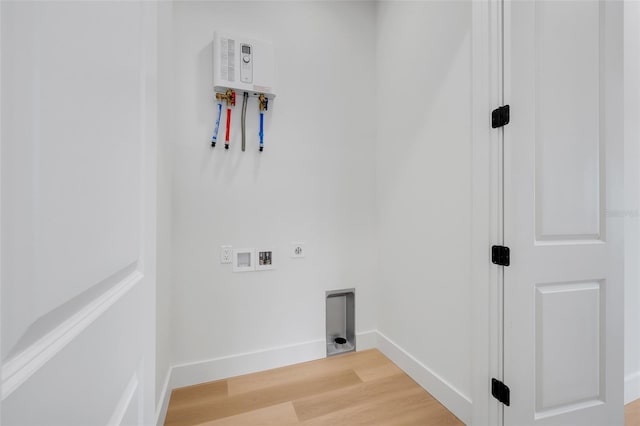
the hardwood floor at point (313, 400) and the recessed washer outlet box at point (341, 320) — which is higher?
the recessed washer outlet box at point (341, 320)

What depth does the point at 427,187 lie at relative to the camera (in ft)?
5.26

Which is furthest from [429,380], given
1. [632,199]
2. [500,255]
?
[632,199]

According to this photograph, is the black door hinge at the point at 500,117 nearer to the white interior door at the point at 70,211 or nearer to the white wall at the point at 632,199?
the white wall at the point at 632,199

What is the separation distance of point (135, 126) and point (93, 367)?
0.41m

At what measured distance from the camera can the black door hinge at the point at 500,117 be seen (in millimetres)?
1136

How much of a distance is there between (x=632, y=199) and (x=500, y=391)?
1.41 metres

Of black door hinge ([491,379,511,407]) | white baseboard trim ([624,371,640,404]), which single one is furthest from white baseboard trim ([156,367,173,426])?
white baseboard trim ([624,371,640,404])

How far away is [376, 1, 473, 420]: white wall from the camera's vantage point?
53.4 inches

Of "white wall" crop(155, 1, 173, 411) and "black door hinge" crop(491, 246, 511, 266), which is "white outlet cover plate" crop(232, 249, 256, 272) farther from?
"black door hinge" crop(491, 246, 511, 266)

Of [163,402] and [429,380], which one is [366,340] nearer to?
[429,380]

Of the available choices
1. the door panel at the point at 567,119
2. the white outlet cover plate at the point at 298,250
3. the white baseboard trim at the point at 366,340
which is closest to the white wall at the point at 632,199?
the door panel at the point at 567,119

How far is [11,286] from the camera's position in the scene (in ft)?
0.73

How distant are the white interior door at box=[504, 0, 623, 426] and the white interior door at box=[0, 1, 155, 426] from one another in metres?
1.34

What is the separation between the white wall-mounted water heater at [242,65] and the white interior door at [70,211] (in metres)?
1.22
